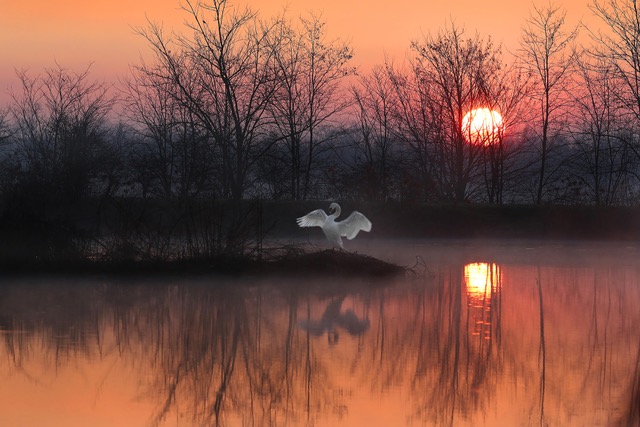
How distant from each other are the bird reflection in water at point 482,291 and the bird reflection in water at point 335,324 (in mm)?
1228

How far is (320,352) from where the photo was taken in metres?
9.45

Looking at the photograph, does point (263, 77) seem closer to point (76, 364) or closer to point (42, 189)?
point (42, 189)

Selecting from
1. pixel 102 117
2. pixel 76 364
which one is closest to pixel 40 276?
pixel 76 364

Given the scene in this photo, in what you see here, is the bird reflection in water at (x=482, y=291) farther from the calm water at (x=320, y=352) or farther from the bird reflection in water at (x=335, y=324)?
the bird reflection in water at (x=335, y=324)

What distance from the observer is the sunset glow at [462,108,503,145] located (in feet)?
94.1

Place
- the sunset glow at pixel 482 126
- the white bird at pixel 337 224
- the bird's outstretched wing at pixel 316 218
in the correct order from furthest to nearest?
1. the sunset glow at pixel 482 126
2. the bird's outstretched wing at pixel 316 218
3. the white bird at pixel 337 224

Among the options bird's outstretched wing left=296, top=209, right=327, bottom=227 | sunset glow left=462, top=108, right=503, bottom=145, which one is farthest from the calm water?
sunset glow left=462, top=108, right=503, bottom=145

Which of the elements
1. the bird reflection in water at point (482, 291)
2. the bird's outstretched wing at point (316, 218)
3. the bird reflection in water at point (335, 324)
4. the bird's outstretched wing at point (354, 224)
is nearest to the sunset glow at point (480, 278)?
the bird reflection in water at point (482, 291)

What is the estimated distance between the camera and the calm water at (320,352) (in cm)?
715

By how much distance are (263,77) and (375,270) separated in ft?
40.2

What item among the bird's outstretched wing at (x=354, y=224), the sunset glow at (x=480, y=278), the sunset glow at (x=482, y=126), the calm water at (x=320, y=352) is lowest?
the calm water at (x=320, y=352)

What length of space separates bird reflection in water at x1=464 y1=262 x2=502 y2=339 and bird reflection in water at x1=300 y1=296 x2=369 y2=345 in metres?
1.23

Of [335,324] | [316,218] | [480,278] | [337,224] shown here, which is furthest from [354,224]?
[335,324]

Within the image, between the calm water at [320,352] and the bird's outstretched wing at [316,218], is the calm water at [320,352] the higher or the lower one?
the lower one
